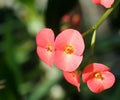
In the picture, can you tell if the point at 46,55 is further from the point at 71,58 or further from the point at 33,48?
the point at 33,48

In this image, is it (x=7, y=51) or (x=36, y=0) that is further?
(x=36, y=0)

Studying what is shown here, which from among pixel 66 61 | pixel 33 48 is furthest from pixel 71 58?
pixel 33 48

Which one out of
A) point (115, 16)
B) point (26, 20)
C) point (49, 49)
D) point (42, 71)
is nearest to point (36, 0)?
point (26, 20)

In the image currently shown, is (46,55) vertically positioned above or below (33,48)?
above

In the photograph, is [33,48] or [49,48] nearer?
[49,48]

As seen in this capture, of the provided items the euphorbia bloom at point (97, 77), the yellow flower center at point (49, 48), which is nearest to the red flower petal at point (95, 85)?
the euphorbia bloom at point (97, 77)

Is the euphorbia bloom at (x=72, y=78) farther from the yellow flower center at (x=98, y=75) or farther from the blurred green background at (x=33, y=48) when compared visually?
the blurred green background at (x=33, y=48)

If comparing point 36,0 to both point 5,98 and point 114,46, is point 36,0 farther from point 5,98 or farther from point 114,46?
point 5,98
